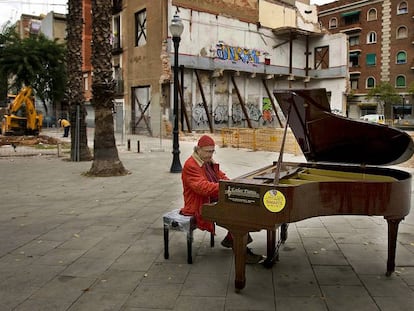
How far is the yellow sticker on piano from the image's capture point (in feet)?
11.8

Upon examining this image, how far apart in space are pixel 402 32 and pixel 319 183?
57.5 metres

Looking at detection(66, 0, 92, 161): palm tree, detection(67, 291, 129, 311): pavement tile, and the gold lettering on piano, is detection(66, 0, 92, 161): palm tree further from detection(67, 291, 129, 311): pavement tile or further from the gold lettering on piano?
the gold lettering on piano

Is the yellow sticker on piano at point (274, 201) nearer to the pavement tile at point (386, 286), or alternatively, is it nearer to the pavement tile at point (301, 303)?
the pavement tile at point (301, 303)

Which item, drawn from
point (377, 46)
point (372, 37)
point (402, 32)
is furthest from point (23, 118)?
point (372, 37)

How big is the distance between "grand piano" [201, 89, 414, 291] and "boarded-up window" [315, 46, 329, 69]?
36209 mm

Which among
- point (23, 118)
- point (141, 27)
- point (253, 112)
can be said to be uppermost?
point (141, 27)

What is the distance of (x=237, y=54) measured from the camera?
33031mm

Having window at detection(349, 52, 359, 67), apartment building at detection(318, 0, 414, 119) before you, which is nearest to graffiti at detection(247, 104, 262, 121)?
apartment building at detection(318, 0, 414, 119)

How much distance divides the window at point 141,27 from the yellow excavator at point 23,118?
871 cm

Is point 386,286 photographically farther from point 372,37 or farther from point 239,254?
point 372,37

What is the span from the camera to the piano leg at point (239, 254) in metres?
3.86

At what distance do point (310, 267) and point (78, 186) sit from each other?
6.87m

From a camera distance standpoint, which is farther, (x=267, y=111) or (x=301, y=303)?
(x=267, y=111)

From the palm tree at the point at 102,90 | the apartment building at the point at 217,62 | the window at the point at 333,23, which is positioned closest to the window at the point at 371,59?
the window at the point at 333,23
